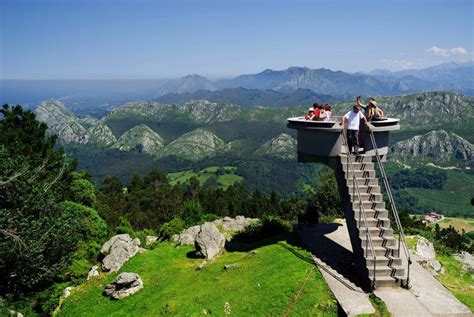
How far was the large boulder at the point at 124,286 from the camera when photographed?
49.9ft

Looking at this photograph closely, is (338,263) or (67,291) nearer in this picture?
(338,263)

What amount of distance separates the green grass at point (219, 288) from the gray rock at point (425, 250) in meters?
5.36

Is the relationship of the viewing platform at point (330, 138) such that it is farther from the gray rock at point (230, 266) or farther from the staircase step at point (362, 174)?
the gray rock at point (230, 266)

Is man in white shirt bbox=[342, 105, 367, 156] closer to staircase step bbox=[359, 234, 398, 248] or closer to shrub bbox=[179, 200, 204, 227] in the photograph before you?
staircase step bbox=[359, 234, 398, 248]

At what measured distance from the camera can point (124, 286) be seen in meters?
15.4

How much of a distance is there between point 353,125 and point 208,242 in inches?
348

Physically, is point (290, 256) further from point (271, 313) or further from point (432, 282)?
point (432, 282)

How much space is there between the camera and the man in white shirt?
14484 millimetres

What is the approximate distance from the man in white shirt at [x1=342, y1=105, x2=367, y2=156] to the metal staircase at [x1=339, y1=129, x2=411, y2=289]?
1.23 ft

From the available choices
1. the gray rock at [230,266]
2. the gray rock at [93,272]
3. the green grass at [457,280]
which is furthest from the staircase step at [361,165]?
the gray rock at [93,272]

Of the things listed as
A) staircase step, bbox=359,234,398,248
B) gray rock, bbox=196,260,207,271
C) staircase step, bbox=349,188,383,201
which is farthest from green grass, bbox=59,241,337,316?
staircase step, bbox=349,188,383,201

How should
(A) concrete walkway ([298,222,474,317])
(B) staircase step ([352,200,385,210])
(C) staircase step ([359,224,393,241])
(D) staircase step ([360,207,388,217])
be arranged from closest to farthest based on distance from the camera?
(A) concrete walkway ([298,222,474,317]), (C) staircase step ([359,224,393,241]), (D) staircase step ([360,207,388,217]), (B) staircase step ([352,200,385,210])

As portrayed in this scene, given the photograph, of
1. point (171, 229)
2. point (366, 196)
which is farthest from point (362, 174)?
point (171, 229)

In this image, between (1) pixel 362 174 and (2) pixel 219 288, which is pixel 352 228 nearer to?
(1) pixel 362 174
